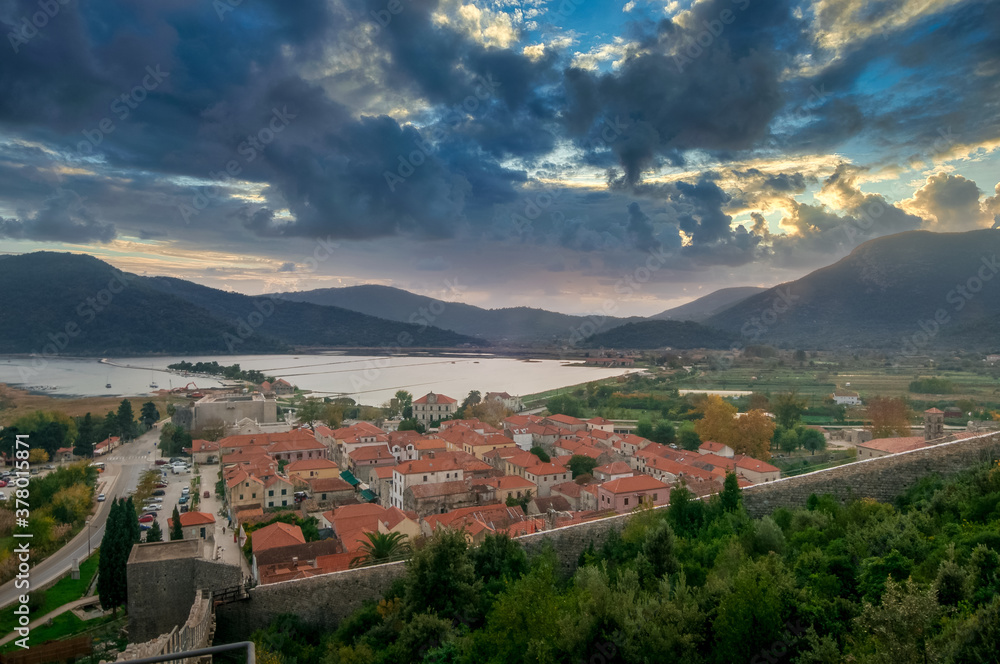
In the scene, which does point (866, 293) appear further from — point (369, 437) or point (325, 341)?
point (325, 341)

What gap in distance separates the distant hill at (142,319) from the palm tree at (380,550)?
66.1 m

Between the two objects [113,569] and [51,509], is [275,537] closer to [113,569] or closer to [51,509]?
[113,569]

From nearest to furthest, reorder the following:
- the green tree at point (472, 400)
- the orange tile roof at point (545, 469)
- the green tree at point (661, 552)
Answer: the green tree at point (661, 552) < the orange tile roof at point (545, 469) < the green tree at point (472, 400)

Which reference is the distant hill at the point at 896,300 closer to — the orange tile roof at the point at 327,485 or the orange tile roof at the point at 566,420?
the orange tile roof at the point at 566,420

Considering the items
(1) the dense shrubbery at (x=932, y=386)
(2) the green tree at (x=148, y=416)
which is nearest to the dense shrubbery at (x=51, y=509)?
(2) the green tree at (x=148, y=416)

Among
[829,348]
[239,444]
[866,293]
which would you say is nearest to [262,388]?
[239,444]

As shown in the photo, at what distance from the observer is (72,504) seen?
15.7 metres

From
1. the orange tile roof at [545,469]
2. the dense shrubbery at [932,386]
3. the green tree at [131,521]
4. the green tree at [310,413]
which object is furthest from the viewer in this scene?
the dense shrubbery at [932,386]

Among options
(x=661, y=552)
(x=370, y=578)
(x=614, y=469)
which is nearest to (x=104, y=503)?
(x=370, y=578)

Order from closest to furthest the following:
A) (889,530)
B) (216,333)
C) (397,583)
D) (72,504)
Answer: (889,530) → (397,583) → (72,504) → (216,333)

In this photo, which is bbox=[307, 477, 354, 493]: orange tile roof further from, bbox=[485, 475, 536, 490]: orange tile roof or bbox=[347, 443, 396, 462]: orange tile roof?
bbox=[485, 475, 536, 490]: orange tile roof

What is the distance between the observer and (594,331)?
107m

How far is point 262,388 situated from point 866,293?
7040 centimetres

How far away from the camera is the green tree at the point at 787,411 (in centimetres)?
2761
